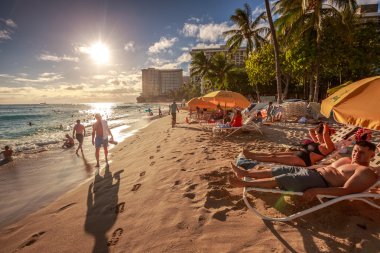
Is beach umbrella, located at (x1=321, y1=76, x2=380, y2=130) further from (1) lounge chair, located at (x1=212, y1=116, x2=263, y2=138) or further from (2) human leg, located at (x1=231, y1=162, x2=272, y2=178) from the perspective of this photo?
(1) lounge chair, located at (x1=212, y1=116, x2=263, y2=138)

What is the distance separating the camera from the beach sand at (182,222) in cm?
249

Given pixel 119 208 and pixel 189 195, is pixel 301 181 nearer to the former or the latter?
pixel 189 195

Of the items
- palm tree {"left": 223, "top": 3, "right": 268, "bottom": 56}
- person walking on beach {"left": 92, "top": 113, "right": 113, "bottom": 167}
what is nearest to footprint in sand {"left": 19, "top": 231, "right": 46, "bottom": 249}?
Result: person walking on beach {"left": 92, "top": 113, "right": 113, "bottom": 167}

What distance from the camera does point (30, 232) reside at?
3.50m

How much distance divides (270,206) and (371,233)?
1.11 metres

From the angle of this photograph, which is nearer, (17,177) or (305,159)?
(305,159)

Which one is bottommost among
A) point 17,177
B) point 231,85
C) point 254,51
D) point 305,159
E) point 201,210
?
point 17,177

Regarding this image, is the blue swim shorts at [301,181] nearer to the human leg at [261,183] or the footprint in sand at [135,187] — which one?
the human leg at [261,183]

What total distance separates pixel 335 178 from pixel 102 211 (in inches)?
135

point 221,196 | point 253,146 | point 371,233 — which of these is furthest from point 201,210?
point 253,146

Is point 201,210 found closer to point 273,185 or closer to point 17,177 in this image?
point 273,185

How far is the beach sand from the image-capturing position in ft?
8.16

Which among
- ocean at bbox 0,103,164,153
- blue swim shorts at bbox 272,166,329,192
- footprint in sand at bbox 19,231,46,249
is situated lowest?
ocean at bbox 0,103,164,153

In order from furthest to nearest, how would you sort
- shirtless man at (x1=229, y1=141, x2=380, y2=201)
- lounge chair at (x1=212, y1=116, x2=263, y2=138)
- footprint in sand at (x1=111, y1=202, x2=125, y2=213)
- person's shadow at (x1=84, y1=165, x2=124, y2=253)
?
lounge chair at (x1=212, y1=116, x2=263, y2=138) → footprint in sand at (x1=111, y1=202, x2=125, y2=213) → person's shadow at (x1=84, y1=165, x2=124, y2=253) → shirtless man at (x1=229, y1=141, x2=380, y2=201)
